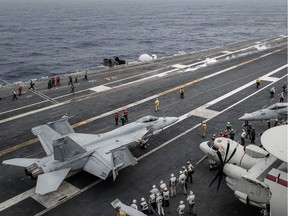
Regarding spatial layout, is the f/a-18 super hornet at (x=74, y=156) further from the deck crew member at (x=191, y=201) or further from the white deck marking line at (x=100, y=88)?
the white deck marking line at (x=100, y=88)

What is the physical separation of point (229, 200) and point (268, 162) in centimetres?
429

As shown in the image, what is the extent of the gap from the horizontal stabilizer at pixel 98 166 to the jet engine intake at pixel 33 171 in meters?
3.36

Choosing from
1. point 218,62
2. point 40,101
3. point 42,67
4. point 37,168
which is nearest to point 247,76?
point 218,62

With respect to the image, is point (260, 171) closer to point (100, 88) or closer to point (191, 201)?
point (191, 201)

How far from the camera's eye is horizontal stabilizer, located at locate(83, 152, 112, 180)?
23.3m

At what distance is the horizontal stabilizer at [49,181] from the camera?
2133cm

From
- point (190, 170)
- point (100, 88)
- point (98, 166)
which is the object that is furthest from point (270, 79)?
point (98, 166)

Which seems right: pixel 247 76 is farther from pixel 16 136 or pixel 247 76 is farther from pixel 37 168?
pixel 37 168

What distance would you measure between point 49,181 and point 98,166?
365cm

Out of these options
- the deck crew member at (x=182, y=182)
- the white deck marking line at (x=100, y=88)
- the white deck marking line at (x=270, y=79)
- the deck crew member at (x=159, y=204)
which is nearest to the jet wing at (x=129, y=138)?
the deck crew member at (x=182, y=182)

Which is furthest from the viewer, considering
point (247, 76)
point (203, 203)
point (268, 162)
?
point (247, 76)

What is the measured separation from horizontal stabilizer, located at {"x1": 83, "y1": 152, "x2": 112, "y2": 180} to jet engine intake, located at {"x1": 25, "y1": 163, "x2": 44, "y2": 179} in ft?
11.0

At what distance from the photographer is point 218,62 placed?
69188 millimetres

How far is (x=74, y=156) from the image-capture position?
24547 mm
